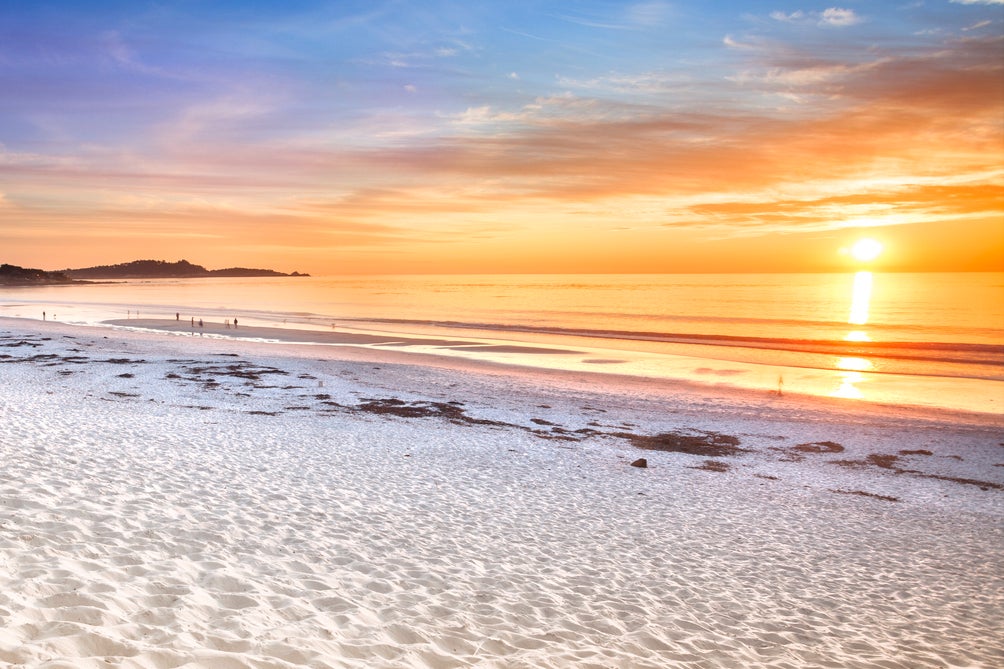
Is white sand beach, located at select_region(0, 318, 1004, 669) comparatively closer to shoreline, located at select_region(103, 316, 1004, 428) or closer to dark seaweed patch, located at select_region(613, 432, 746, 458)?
dark seaweed patch, located at select_region(613, 432, 746, 458)

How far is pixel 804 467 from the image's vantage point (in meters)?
17.9

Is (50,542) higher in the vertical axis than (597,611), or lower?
higher

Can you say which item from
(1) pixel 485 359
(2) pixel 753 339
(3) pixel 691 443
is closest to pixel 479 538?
(3) pixel 691 443

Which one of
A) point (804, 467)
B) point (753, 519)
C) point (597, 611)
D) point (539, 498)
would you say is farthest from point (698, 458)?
point (597, 611)

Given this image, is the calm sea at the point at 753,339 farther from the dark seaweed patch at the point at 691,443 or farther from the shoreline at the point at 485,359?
the dark seaweed patch at the point at 691,443

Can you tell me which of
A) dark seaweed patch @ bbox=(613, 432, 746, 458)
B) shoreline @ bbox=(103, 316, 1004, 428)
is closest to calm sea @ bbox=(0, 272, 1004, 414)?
shoreline @ bbox=(103, 316, 1004, 428)

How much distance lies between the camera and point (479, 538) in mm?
10719

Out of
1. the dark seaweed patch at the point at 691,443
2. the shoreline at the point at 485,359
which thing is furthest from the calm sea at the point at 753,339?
the dark seaweed patch at the point at 691,443

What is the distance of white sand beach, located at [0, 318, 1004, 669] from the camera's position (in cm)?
699

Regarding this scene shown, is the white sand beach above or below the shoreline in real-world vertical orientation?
below

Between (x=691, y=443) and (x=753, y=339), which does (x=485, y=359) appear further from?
(x=753, y=339)

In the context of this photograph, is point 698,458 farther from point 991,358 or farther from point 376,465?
point 991,358

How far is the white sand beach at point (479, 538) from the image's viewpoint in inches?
275

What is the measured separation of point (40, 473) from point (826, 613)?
12.2m
